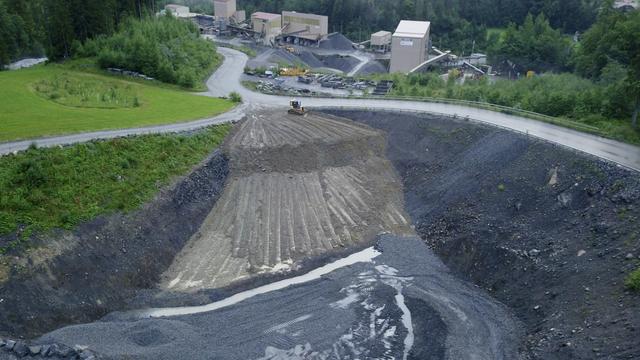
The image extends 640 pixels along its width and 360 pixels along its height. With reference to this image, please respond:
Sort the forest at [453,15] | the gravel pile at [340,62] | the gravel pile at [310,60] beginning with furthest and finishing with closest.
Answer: the forest at [453,15]
the gravel pile at [340,62]
the gravel pile at [310,60]

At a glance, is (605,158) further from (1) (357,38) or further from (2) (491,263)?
(1) (357,38)

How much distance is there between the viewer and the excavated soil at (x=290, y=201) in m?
30.2

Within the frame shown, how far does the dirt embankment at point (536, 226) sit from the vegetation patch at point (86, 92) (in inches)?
824

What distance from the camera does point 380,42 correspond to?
81.7 m

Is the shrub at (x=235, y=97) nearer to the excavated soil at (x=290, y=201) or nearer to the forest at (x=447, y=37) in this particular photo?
the excavated soil at (x=290, y=201)

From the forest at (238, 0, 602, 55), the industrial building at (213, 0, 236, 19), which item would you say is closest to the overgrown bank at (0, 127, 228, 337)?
the industrial building at (213, 0, 236, 19)

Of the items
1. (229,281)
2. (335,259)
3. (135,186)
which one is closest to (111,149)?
(135,186)

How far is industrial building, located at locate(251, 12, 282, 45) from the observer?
82812 mm

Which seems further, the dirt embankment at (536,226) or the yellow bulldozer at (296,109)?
the yellow bulldozer at (296,109)

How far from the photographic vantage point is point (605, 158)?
31656 millimetres

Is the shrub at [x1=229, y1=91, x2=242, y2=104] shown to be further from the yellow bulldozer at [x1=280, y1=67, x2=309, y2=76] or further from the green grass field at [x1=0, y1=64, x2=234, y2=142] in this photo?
the yellow bulldozer at [x1=280, y1=67, x2=309, y2=76]

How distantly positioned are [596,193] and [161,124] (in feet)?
89.1

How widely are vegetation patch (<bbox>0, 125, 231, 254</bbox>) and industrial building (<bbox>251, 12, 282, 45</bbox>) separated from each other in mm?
49888

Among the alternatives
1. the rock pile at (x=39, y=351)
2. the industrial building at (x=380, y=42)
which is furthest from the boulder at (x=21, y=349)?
the industrial building at (x=380, y=42)
